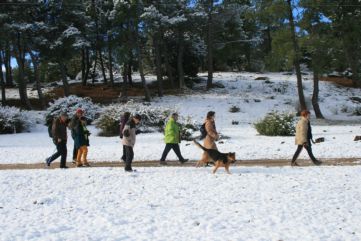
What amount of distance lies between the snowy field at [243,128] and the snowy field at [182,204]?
14.0 ft

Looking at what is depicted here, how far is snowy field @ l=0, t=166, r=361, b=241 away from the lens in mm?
7680

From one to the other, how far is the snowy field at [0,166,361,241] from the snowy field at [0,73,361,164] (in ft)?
14.0

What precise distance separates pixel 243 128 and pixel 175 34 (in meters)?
17.9

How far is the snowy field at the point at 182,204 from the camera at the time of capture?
768 centimetres

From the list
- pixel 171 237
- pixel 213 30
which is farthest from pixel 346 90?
pixel 171 237

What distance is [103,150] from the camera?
18.5m

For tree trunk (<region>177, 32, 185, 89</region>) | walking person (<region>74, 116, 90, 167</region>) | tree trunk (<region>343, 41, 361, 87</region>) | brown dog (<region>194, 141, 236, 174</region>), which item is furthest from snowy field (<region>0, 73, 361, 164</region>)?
brown dog (<region>194, 141, 236, 174</region>)

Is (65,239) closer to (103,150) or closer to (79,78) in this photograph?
(103,150)

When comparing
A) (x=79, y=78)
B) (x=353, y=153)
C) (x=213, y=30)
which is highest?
(x=213, y=30)

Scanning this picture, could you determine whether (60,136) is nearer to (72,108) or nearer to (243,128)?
(243,128)

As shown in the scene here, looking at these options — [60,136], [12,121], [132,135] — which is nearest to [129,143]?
[132,135]

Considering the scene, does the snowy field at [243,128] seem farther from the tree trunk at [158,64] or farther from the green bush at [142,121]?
the tree trunk at [158,64]

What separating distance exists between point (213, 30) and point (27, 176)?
31062 mm

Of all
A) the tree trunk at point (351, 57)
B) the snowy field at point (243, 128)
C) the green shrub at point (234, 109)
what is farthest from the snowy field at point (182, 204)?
the green shrub at point (234, 109)
